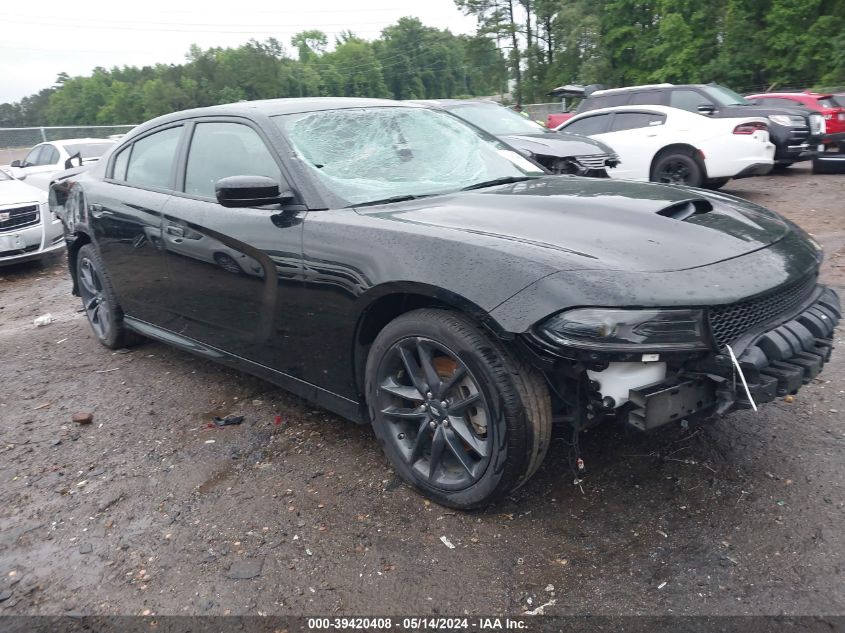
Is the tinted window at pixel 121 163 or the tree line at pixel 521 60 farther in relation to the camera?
the tree line at pixel 521 60

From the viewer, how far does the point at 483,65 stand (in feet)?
183

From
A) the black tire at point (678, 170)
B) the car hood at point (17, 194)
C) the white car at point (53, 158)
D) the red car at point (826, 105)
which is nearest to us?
the car hood at point (17, 194)

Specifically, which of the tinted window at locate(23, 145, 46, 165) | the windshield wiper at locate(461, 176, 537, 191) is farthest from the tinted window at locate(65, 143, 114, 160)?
the windshield wiper at locate(461, 176, 537, 191)

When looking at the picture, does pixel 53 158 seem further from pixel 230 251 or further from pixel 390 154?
pixel 390 154

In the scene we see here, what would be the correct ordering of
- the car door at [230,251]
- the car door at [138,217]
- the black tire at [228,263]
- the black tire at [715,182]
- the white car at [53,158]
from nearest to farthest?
the car door at [230,251] → the black tire at [228,263] → the car door at [138,217] → the black tire at [715,182] → the white car at [53,158]

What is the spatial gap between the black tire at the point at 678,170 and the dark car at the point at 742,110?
5.52 feet

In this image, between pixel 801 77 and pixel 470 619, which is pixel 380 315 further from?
pixel 801 77

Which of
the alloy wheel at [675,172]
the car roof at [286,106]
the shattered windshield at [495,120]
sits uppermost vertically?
the car roof at [286,106]

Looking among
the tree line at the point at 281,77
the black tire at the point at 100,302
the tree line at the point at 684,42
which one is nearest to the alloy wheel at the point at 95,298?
the black tire at the point at 100,302

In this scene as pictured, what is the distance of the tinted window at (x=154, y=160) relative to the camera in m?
4.10

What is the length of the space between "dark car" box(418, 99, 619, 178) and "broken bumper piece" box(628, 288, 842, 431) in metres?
5.61

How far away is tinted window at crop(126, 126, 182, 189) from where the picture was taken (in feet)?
13.4

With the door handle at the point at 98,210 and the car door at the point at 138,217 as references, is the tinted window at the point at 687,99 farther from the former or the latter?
the door handle at the point at 98,210

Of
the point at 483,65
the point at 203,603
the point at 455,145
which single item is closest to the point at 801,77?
the point at 483,65
